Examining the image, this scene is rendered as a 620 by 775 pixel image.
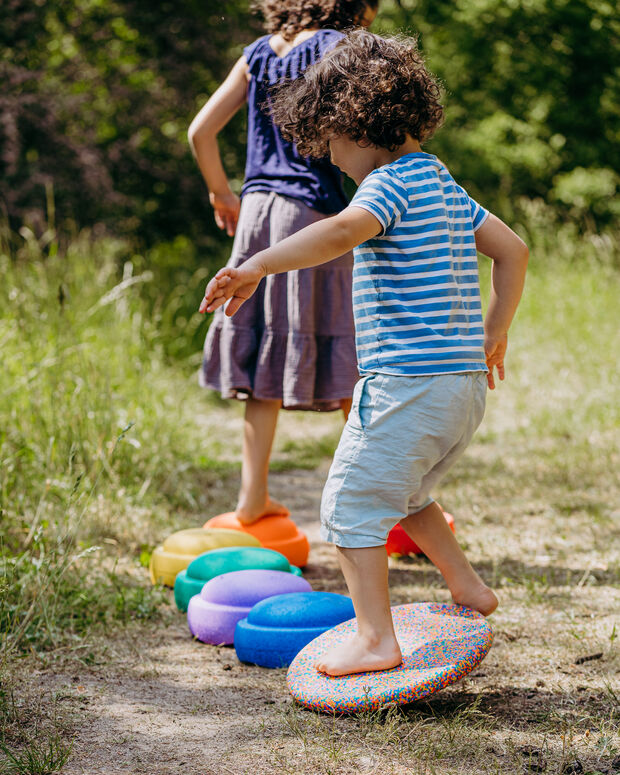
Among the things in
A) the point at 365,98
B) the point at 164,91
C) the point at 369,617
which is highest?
the point at 164,91

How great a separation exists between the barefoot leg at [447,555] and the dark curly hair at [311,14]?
172 cm

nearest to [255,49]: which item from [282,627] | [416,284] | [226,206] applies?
[226,206]

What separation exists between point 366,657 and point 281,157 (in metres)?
1.72

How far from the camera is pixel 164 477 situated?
12.8 ft

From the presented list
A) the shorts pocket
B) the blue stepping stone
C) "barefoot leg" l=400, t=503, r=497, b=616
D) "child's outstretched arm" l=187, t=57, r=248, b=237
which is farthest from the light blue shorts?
"child's outstretched arm" l=187, t=57, r=248, b=237

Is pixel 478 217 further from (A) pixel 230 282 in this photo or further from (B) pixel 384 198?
(A) pixel 230 282

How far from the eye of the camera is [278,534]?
10.2 ft

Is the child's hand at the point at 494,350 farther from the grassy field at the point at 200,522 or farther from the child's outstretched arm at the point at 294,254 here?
the grassy field at the point at 200,522

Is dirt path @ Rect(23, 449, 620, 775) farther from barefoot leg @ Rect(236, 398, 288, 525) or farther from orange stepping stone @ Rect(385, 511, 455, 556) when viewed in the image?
barefoot leg @ Rect(236, 398, 288, 525)

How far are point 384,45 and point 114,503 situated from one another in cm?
204

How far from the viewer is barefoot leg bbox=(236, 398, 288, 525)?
3117 millimetres

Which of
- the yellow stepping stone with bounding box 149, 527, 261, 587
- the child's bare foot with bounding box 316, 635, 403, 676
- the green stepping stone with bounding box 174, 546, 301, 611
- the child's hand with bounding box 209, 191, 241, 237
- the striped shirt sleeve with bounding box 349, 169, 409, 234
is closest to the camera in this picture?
the striped shirt sleeve with bounding box 349, 169, 409, 234

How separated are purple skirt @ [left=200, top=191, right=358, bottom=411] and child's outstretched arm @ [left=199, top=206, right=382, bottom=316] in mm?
1133

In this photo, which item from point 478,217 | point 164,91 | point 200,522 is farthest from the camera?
point 164,91
